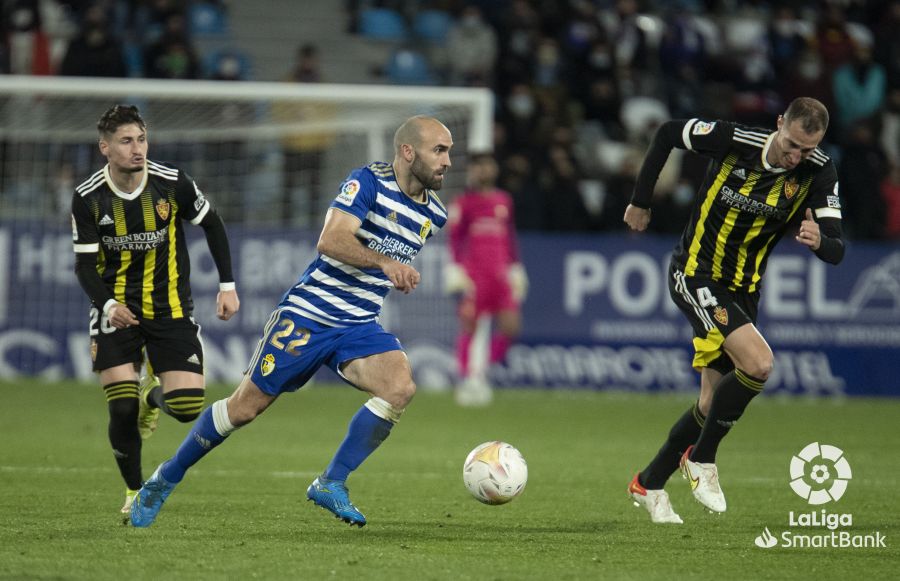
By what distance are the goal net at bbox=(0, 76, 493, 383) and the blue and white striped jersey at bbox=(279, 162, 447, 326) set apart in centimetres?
806

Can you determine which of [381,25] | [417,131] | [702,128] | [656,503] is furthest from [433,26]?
[656,503]

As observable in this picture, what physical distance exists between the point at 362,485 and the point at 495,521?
1657 millimetres

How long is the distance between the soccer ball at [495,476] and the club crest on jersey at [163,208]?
6.87 feet

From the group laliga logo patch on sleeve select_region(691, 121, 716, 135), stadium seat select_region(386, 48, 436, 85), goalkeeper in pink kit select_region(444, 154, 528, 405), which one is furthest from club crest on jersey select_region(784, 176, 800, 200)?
stadium seat select_region(386, 48, 436, 85)

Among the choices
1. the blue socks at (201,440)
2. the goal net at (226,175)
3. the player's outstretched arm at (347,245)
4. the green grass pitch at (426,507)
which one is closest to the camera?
the green grass pitch at (426,507)

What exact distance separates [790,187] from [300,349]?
2746 mm

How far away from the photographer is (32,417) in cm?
1249

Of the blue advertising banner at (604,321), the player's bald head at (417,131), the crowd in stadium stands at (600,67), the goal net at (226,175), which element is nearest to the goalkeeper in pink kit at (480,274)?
the goal net at (226,175)

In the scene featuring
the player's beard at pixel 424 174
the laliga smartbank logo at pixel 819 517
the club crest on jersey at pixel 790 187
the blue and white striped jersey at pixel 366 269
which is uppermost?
the player's beard at pixel 424 174

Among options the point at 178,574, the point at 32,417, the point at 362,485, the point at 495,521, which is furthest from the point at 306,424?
the point at 178,574

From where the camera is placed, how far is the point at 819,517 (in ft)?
24.2

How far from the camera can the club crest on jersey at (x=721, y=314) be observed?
290 inches

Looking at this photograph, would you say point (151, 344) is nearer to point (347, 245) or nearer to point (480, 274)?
point (347, 245)

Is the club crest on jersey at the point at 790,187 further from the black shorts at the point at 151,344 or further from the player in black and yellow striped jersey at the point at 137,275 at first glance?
the black shorts at the point at 151,344
